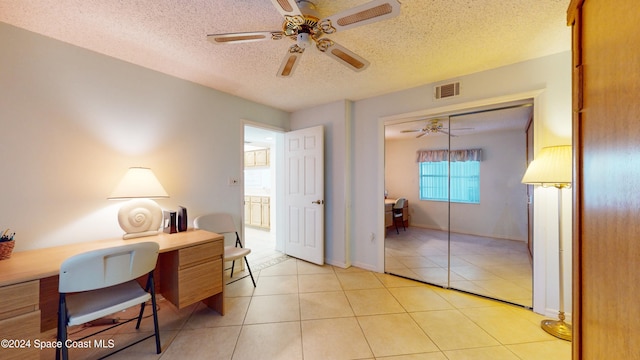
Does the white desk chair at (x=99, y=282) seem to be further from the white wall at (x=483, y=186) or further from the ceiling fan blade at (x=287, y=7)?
the white wall at (x=483, y=186)

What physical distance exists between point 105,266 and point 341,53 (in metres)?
1.99

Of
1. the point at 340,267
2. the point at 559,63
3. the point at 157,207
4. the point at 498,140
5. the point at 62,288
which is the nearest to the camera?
the point at 62,288

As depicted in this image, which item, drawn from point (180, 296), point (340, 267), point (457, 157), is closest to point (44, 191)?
point (180, 296)

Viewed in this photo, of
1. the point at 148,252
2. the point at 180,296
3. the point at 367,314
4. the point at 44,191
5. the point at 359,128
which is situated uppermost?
the point at 359,128

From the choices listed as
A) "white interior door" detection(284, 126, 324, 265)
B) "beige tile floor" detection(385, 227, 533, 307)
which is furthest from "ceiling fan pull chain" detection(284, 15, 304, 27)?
"beige tile floor" detection(385, 227, 533, 307)

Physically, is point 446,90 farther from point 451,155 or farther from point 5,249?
point 5,249

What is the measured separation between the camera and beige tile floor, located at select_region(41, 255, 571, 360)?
1652 millimetres

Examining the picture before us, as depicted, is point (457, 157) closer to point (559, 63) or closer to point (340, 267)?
point (559, 63)

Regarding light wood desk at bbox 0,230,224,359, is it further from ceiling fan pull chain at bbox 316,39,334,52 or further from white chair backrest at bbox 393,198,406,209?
white chair backrest at bbox 393,198,406,209

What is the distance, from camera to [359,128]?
3.25m

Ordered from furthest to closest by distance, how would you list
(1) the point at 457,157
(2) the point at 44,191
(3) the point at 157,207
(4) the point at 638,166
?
1. (1) the point at 457,157
2. (3) the point at 157,207
3. (2) the point at 44,191
4. (4) the point at 638,166

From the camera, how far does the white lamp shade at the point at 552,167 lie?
1764 millimetres

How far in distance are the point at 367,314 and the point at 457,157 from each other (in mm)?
2028

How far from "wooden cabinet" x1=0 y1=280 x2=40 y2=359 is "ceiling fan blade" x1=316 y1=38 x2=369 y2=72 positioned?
2.15 metres
